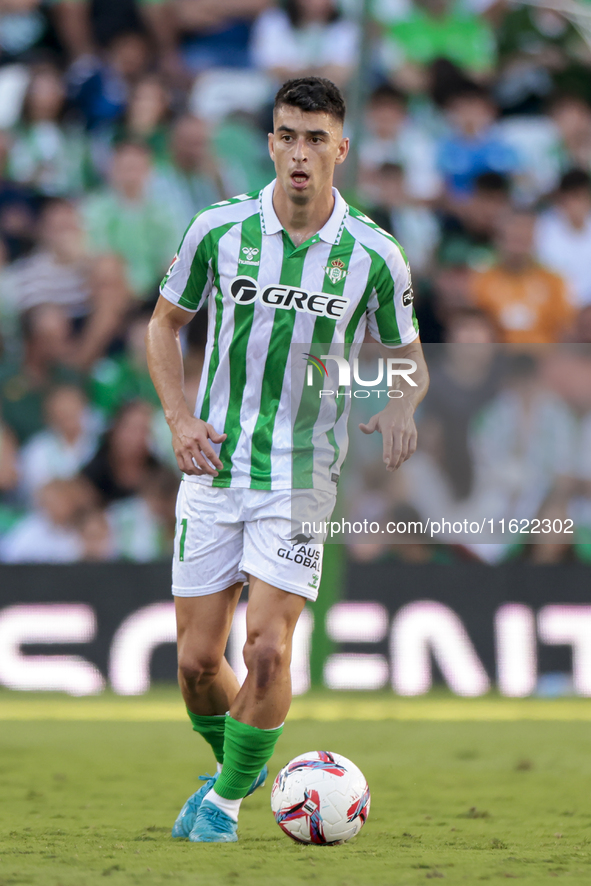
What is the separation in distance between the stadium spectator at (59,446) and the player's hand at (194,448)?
4.52 m

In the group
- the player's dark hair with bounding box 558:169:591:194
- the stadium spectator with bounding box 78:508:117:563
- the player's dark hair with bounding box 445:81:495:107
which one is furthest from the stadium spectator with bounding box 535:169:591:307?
the stadium spectator with bounding box 78:508:117:563

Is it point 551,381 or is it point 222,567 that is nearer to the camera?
point 222,567

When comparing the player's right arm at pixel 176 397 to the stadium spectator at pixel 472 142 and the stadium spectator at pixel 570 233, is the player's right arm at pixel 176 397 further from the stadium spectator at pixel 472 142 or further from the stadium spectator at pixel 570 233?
the stadium spectator at pixel 472 142

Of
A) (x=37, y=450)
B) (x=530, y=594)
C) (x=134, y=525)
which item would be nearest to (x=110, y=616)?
(x=134, y=525)

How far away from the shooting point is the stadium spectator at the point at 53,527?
8.11 meters

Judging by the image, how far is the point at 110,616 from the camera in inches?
299

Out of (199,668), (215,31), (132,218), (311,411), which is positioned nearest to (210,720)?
(199,668)

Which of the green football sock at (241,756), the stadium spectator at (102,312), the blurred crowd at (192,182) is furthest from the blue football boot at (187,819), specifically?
the stadium spectator at (102,312)

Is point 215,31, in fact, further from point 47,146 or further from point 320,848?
point 320,848

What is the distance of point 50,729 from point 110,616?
4.30 feet

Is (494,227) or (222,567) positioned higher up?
(494,227)

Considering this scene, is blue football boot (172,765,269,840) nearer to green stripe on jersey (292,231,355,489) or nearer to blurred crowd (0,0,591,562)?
green stripe on jersey (292,231,355,489)

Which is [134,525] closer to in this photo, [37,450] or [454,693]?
[37,450]

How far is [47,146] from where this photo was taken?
30.3 feet
